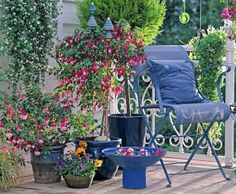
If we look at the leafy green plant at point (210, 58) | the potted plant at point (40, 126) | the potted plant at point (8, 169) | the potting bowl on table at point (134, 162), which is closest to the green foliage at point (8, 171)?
the potted plant at point (8, 169)

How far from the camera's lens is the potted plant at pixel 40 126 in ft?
14.1

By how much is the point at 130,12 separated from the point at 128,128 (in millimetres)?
997

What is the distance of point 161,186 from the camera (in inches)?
174

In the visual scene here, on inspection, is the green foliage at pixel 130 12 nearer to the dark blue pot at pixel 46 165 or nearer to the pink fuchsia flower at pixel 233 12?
the pink fuchsia flower at pixel 233 12

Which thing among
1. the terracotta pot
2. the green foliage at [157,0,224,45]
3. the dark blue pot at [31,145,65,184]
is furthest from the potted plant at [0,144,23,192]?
the green foliage at [157,0,224,45]

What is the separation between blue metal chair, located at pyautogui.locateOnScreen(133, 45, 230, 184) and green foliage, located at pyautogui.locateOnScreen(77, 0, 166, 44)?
25cm

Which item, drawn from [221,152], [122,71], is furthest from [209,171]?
[221,152]

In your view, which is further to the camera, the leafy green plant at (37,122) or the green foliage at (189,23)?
the green foliage at (189,23)

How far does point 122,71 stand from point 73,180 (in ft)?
3.14

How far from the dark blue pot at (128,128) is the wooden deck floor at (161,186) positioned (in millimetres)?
285

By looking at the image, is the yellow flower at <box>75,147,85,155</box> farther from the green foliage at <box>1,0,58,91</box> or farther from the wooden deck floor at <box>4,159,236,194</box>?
the green foliage at <box>1,0,58,91</box>

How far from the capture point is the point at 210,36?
5.26 meters

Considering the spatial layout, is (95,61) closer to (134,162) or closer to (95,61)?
(95,61)

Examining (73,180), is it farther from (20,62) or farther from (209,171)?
(209,171)
